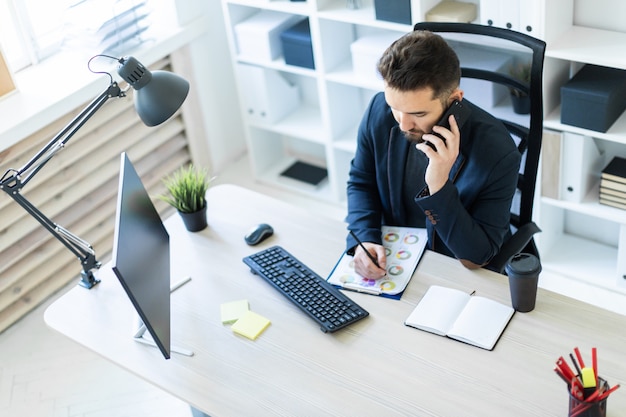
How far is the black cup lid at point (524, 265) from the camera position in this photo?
6.10 feet

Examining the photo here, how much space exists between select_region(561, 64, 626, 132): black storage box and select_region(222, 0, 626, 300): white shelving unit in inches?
1.8

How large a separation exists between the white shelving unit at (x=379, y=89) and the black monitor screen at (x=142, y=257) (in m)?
0.99

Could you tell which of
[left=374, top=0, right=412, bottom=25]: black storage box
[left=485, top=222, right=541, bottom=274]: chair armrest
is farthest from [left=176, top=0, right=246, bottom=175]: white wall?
[left=485, top=222, right=541, bottom=274]: chair armrest

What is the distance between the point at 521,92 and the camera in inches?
85.1

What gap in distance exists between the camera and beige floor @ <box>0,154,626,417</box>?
2.82 metres

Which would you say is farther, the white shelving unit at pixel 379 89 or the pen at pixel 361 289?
the white shelving unit at pixel 379 89

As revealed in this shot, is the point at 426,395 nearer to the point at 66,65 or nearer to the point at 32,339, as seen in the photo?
the point at 32,339

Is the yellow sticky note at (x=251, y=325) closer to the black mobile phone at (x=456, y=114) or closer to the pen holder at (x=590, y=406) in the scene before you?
the black mobile phone at (x=456, y=114)

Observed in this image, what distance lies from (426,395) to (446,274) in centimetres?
43

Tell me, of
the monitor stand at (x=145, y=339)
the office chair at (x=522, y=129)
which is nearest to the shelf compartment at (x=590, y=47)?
the office chair at (x=522, y=129)

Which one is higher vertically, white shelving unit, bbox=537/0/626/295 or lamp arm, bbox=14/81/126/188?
lamp arm, bbox=14/81/126/188

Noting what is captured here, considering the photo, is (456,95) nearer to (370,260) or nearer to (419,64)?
(419,64)

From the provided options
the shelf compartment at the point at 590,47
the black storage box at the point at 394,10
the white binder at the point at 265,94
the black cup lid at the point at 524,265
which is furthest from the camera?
the white binder at the point at 265,94

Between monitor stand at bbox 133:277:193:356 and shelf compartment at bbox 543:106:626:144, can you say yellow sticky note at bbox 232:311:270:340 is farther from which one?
shelf compartment at bbox 543:106:626:144
